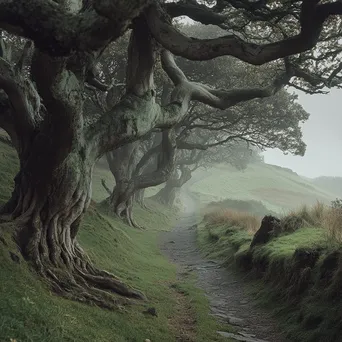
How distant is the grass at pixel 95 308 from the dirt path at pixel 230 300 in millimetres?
517

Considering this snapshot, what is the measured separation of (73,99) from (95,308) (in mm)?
4698

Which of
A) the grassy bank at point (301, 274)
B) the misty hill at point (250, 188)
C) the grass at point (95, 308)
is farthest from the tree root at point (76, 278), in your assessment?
the misty hill at point (250, 188)

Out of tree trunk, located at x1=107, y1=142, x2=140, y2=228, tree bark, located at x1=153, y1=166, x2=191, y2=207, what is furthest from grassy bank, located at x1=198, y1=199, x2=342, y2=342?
tree bark, located at x1=153, y1=166, x2=191, y2=207

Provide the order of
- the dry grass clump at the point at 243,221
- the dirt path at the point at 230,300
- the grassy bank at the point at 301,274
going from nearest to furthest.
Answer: the grassy bank at the point at 301,274, the dirt path at the point at 230,300, the dry grass clump at the point at 243,221

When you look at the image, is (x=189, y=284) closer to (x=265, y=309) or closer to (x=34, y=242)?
(x=265, y=309)

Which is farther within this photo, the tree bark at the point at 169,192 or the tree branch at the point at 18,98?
the tree bark at the point at 169,192

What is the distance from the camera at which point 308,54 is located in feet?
57.2

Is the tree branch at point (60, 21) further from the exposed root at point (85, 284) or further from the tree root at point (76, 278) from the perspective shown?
the exposed root at point (85, 284)

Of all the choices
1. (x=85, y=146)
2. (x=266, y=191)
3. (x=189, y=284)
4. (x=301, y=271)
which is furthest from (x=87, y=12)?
(x=266, y=191)

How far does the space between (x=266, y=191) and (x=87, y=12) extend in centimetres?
9950

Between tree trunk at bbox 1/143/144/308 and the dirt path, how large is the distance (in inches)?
105

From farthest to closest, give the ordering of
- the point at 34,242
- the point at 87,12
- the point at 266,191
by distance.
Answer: the point at 266,191, the point at 34,242, the point at 87,12

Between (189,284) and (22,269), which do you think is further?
(189,284)

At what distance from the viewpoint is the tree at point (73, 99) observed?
7520mm
